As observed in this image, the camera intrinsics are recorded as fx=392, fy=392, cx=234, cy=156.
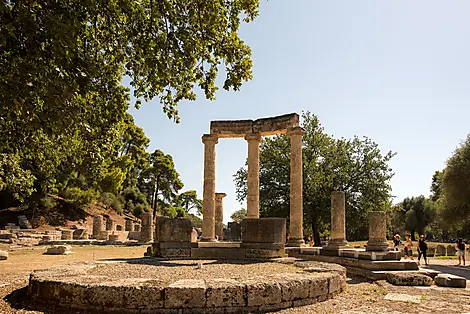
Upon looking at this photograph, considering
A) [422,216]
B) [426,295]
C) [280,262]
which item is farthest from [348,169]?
[422,216]

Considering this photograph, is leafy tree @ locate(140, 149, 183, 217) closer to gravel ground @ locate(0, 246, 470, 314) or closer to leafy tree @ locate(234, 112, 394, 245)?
leafy tree @ locate(234, 112, 394, 245)

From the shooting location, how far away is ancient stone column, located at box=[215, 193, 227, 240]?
2828 centimetres

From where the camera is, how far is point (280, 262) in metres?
12.4

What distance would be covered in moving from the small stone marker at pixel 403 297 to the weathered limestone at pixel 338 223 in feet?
26.5

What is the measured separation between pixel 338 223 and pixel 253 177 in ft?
18.6

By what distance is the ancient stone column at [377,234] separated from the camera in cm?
1453

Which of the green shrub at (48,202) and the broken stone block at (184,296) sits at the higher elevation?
the green shrub at (48,202)

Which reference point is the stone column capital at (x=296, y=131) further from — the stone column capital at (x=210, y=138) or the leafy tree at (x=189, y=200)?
the leafy tree at (x=189, y=200)

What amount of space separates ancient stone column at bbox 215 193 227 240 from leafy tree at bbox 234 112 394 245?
3099mm

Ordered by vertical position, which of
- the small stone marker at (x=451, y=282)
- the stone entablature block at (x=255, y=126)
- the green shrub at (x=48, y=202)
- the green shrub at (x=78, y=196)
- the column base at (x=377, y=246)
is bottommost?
the small stone marker at (x=451, y=282)

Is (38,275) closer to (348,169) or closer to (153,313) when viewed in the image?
(153,313)

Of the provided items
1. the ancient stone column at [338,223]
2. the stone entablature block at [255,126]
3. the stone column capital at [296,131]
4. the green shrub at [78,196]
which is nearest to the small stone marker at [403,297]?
the ancient stone column at [338,223]

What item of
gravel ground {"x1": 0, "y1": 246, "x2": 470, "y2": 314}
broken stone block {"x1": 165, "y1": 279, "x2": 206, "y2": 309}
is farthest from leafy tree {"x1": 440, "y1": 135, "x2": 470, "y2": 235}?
broken stone block {"x1": 165, "y1": 279, "x2": 206, "y2": 309}

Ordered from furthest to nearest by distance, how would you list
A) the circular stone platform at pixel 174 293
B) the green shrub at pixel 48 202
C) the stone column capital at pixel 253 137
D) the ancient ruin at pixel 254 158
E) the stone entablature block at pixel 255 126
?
the green shrub at pixel 48 202, the stone column capital at pixel 253 137, the stone entablature block at pixel 255 126, the ancient ruin at pixel 254 158, the circular stone platform at pixel 174 293
